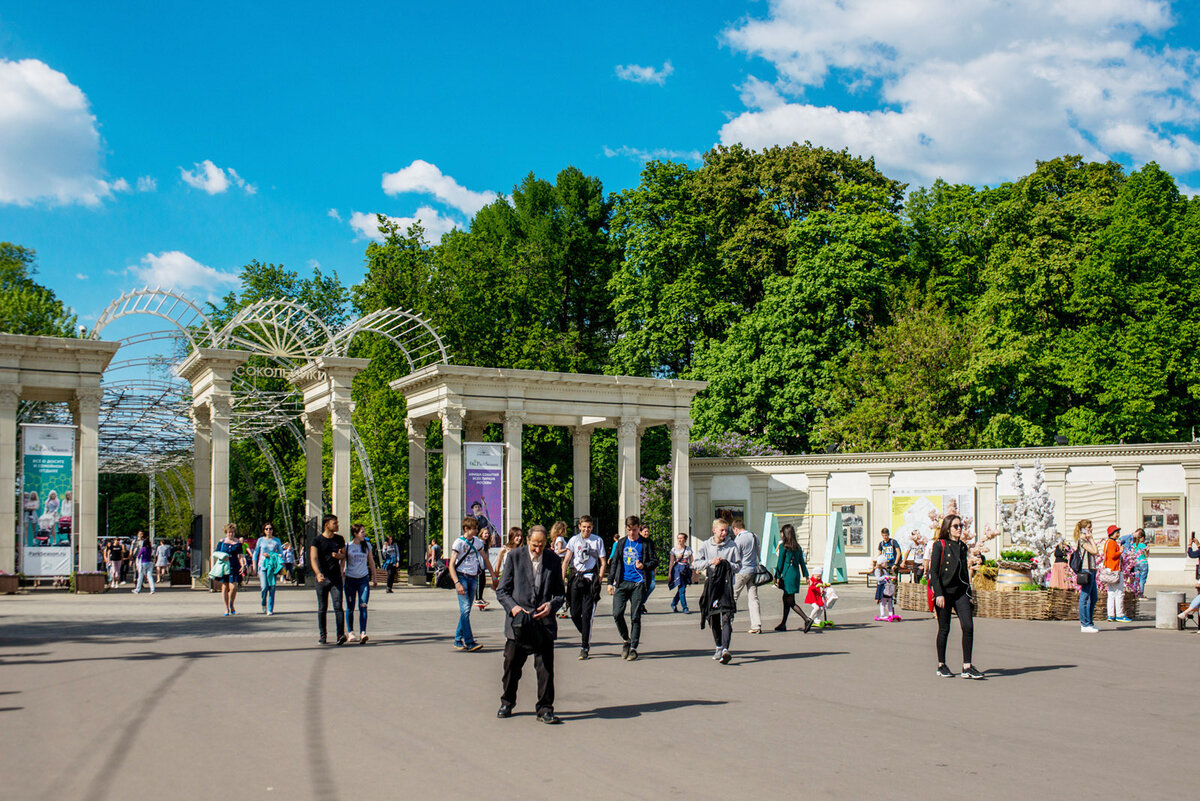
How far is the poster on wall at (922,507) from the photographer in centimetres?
3284

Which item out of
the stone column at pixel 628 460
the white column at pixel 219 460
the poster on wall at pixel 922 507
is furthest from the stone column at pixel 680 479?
the white column at pixel 219 460

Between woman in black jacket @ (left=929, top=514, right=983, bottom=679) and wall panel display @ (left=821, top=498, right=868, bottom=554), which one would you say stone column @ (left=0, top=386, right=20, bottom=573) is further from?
woman in black jacket @ (left=929, top=514, right=983, bottom=679)

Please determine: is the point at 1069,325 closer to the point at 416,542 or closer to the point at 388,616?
the point at 416,542

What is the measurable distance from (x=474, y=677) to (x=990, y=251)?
35845 mm

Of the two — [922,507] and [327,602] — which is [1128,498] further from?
[327,602]

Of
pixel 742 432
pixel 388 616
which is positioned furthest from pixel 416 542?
pixel 742 432

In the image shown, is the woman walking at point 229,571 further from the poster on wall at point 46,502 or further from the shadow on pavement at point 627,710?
the shadow on pavement at point 627,710

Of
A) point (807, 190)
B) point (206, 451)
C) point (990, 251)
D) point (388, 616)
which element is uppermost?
point (807, 190)

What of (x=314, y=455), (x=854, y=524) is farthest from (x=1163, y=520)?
(x=314, y=455)

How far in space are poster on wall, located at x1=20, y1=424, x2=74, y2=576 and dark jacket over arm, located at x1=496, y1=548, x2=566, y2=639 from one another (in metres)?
21.5

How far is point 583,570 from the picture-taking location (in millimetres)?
15031

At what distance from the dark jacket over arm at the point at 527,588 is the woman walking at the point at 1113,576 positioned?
43.5ft

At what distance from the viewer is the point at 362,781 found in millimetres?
7098

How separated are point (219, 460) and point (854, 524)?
63.9 feet
